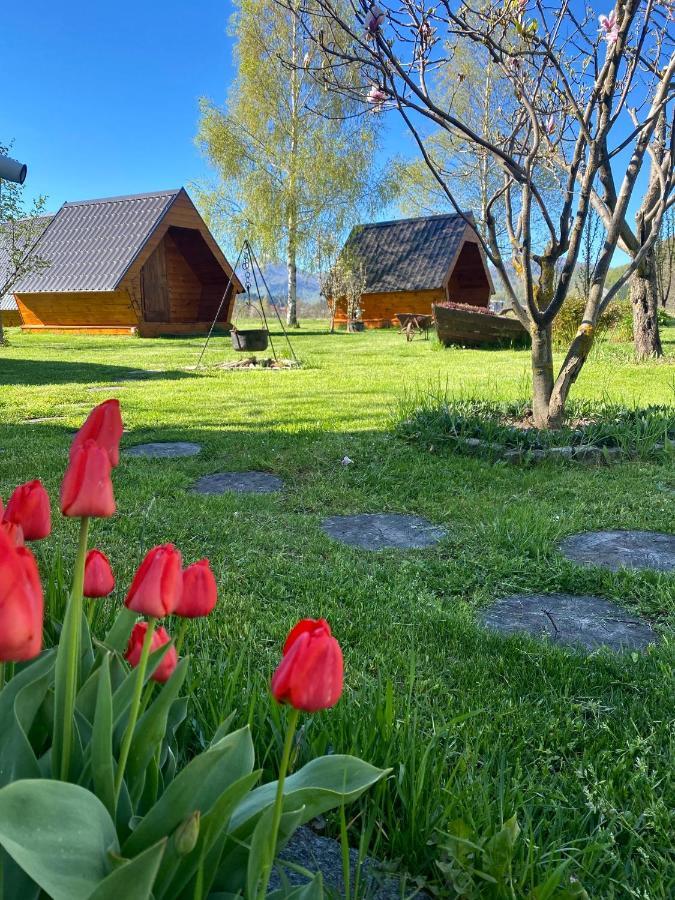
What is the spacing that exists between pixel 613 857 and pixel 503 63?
4.71 meters

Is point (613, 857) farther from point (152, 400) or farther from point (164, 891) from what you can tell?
point (152, 400)

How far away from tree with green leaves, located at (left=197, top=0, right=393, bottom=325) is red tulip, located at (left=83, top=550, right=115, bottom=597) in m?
25.4

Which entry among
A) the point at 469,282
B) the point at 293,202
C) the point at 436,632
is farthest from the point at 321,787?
the point at 469,282

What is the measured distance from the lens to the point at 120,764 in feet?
2.67

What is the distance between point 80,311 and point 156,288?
2.29 m

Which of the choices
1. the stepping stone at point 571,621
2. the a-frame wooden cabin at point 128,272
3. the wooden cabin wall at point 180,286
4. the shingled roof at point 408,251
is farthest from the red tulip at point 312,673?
the shingled roof at point 408,251

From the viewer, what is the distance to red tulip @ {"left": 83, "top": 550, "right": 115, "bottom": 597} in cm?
111

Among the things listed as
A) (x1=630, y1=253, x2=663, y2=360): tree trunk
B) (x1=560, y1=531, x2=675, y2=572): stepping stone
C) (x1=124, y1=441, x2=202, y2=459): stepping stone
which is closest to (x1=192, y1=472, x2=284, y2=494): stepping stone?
(x1=124, y1=441, x2=202, y2=459): stepping stone

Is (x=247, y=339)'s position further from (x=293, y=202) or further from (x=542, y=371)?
(x=293, y=202)

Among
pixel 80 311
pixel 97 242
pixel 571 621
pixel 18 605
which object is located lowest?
pixel 571 621

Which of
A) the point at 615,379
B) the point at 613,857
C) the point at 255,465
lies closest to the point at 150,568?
the point at 613,857

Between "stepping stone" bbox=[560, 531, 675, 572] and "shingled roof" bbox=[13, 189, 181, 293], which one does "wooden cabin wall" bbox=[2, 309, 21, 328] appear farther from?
"stepping stone" bbox=[560, 531, 675, 572]

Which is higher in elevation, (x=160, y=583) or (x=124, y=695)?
(x=160, y=583)

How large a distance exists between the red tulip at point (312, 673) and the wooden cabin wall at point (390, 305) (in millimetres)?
24152
